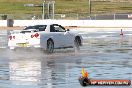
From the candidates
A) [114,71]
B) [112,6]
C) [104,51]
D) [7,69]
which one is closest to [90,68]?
[114,71]

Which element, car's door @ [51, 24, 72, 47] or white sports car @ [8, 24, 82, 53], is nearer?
white sports car @ [8, 24, 82, 53]

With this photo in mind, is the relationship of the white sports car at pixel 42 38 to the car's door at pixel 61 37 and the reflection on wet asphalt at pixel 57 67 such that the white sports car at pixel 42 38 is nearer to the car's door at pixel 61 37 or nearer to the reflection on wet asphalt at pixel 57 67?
the car's door at pixel 61 37

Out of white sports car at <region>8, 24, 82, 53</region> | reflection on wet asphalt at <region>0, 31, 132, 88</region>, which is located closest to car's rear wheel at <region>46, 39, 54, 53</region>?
white sports car at <region>8, 24, 82, 53</region>

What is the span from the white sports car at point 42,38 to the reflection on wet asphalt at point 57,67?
0.50m

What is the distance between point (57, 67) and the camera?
2114 centimetres

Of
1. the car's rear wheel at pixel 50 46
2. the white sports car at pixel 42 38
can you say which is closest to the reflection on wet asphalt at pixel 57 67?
the white sports car at pixel 42 38

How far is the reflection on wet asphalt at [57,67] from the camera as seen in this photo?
16547mm

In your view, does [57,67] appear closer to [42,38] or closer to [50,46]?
[42,38]

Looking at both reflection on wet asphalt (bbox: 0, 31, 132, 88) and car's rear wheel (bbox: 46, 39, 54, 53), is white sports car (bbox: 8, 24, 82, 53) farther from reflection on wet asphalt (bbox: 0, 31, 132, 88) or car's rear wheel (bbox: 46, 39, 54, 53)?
reflection on wet asphalt (bbox: 0, 31, 132, 88)

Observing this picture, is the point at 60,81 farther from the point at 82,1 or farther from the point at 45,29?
the point at 82,1

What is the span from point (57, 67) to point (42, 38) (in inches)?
277

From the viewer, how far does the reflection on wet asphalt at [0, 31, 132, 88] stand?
54.3ft

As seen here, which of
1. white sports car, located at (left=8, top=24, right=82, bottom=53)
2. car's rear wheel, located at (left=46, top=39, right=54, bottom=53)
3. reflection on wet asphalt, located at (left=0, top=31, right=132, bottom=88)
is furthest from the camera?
car's rear wheel, located at (left=46, top=39, right=54, bottom=53)

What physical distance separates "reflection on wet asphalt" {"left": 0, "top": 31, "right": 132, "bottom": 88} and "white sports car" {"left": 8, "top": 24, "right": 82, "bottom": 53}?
0.50 m
